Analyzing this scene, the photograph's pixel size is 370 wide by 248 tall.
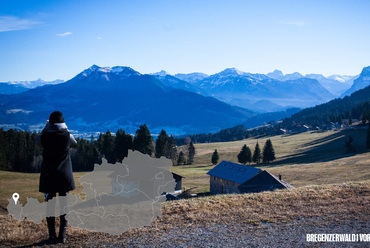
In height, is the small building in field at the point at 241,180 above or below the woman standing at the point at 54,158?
below

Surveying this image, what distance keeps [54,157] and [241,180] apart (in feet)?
144

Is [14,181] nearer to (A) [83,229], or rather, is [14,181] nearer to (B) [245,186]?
(B) [245,186]

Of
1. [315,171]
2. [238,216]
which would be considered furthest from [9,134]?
[238,216]

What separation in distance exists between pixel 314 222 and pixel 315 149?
5144 inches

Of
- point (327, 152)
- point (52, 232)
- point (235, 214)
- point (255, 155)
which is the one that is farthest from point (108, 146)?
point (52, 232)

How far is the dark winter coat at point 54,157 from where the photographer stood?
8695mm

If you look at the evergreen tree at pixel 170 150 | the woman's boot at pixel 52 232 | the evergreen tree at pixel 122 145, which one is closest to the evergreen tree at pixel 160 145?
the evergreen tree at pixel 170 150

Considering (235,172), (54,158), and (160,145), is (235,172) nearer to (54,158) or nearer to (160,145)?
(160,145)

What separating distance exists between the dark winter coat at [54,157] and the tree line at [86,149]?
7750 cm

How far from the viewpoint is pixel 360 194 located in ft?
55.0

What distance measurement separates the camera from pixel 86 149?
98.8 meters

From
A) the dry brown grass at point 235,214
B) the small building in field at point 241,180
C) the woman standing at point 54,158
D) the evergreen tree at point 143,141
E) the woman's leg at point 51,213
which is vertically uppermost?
the evergreen tree at point 143,141

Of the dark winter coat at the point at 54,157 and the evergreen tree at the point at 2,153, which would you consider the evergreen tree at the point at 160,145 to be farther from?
the dark winter coat at the point at 54,157

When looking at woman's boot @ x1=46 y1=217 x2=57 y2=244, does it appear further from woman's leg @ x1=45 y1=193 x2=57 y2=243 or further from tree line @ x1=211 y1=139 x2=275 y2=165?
tree line @ x1=211 y1=139 x2=275 y2=165
